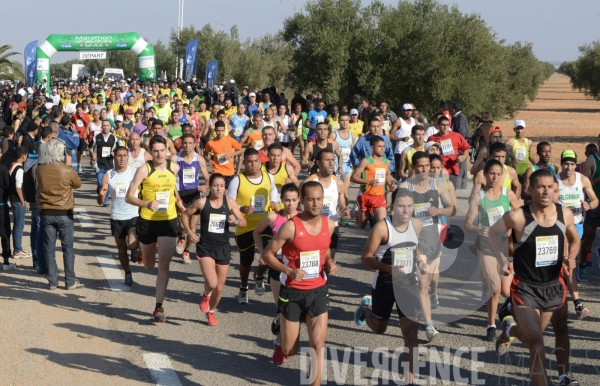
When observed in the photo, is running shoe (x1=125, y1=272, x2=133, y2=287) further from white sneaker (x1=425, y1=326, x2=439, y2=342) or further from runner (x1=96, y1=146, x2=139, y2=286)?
white sneaker (x1=425, y1=326, x2=439, y2=342)

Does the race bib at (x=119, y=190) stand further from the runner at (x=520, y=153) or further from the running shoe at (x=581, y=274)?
the running shoe at (x=581, y=274)

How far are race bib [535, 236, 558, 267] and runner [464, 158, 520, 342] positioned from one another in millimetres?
1202

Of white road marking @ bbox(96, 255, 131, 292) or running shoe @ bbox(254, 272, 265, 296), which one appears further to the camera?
white road marking @ bbox(96, 255, 131, 292)

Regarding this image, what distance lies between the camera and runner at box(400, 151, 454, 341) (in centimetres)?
779

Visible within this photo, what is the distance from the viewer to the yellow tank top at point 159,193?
8.36m

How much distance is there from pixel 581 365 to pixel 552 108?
2517 inches

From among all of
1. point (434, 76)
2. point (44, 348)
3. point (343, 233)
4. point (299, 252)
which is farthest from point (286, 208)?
point (434, 76)

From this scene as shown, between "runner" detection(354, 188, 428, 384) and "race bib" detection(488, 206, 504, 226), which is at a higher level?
"race bib" detection(488, 206, 504, 226)

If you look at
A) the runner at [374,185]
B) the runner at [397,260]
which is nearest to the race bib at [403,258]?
the runner at [397,260]

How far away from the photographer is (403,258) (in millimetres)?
6164

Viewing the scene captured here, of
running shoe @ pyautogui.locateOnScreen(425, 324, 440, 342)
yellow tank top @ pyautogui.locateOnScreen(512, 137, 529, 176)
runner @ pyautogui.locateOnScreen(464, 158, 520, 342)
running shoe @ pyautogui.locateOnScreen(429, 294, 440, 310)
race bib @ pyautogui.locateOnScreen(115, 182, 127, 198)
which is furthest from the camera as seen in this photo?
yellow tank top @ pyautogui.locateOnScreen(512, 137, 529, 176)

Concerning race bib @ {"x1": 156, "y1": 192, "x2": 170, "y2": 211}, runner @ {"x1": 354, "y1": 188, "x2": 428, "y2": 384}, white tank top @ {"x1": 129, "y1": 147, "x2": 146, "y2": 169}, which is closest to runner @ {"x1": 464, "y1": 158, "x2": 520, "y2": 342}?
runner @ {"x1": 354, "y1": 188, "x2": 428, "y2": 384}

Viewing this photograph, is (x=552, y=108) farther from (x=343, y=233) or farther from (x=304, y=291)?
(x=304, y=291)

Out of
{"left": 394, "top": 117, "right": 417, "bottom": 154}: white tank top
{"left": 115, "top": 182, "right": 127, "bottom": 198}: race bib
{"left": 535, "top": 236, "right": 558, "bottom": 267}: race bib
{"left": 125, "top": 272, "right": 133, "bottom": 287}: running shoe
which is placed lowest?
{"left": 125, "top": 272, "right": 133, "bottom": 287}: running shoe
